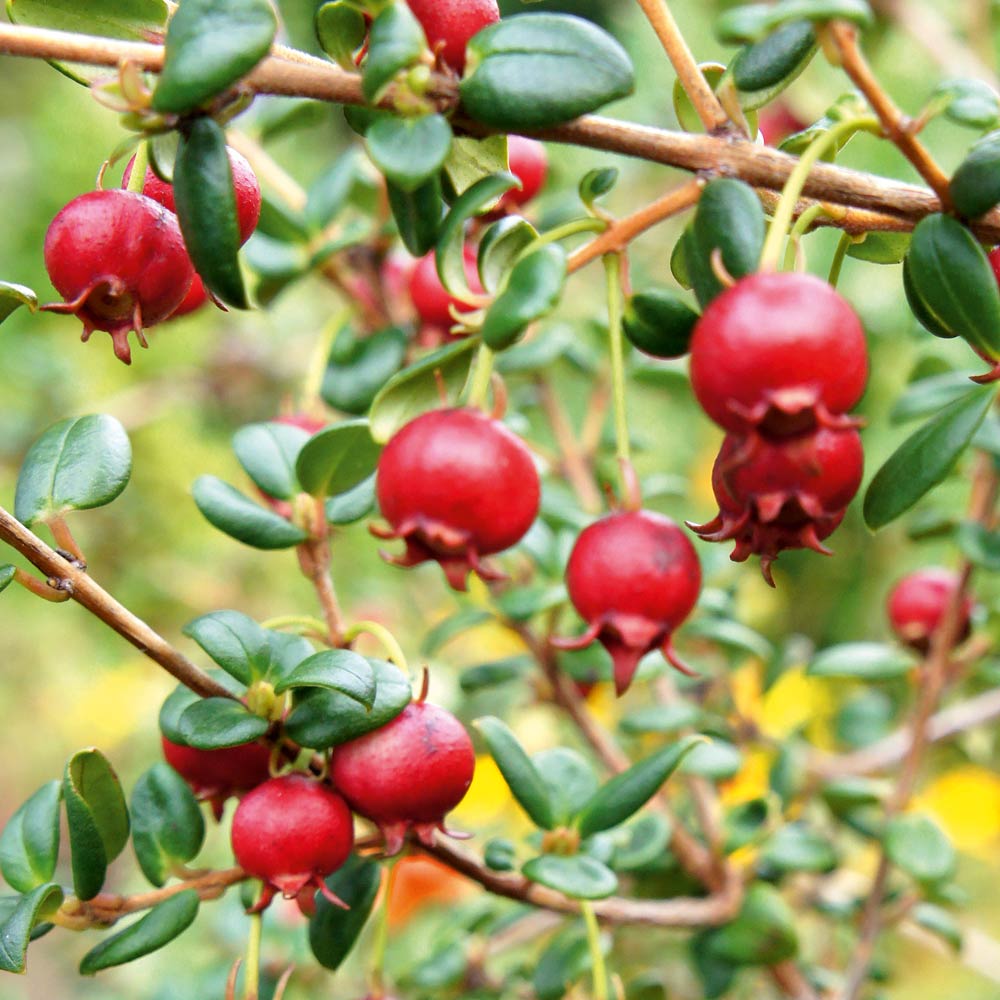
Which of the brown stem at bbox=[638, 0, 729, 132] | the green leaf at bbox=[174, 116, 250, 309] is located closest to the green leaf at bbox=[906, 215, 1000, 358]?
the brown stem at bbox=[638, 0, 729, 132]

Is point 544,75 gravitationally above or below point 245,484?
above

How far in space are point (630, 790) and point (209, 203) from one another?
438 mm

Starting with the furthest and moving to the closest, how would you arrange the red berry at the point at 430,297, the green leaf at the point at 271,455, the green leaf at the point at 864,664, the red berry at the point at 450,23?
1. the green leaf at the point at 864,664
2. the red berry at the point at 430,297
3. the green leaf at the point at 271,455
4. the red berry at the point at 450,23

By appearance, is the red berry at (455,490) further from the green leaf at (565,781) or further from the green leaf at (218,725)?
the green leaf at (565,781)

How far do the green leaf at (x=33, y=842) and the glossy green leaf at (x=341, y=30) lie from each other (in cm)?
44

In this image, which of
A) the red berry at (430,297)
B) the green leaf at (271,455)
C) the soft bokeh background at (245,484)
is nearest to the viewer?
the green leaf at (271,455)

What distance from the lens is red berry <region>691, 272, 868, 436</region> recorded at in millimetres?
458

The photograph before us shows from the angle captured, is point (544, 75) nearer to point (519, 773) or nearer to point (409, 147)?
point (409, 147)

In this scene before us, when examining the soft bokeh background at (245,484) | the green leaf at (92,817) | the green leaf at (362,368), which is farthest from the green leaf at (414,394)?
the soft bokeh background at (245,484)

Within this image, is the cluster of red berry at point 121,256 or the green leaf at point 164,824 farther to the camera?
the green leaf at point 164,824

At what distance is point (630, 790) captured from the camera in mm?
743

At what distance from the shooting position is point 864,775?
1.36m

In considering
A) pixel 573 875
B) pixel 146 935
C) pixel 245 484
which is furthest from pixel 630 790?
pixel 245 484

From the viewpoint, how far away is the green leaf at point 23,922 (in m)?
0.60
